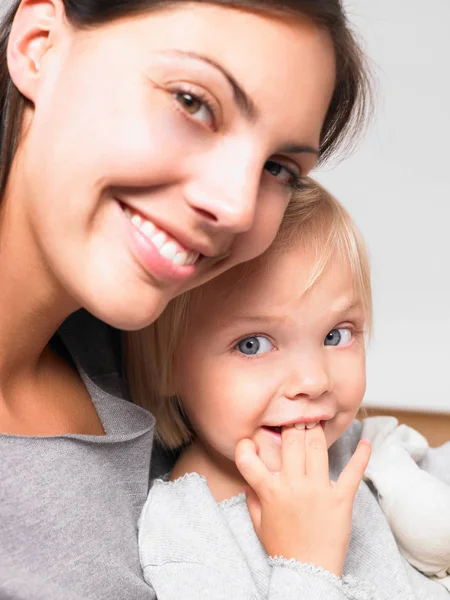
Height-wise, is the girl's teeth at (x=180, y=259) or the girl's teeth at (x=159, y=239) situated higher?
the girl's teeth at (x=159, y=239)

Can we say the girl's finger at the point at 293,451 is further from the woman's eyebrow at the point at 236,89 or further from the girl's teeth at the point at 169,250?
the woman's eyebrow at the point at 236,89

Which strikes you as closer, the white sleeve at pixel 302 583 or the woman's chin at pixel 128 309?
the woman's chin at pixel 128 309

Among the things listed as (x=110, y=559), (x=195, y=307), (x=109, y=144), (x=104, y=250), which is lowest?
(x=110, y=559)

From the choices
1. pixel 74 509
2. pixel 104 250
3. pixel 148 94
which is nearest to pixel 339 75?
pixel 148 94

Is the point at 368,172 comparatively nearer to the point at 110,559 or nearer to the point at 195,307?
the point at 195,307

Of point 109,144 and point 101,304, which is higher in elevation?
point 109,144

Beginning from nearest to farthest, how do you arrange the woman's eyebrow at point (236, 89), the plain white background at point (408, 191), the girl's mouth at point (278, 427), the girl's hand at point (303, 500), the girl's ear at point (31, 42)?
the woman's eyebrow at point (236, 89)
the girl's ear at point (31, 42)
the girl's hand at point (303, 500)
the girl's mouth at point (278, 427)
the plain white background at point (408, 191)

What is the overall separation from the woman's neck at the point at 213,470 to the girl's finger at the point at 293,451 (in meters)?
0.15

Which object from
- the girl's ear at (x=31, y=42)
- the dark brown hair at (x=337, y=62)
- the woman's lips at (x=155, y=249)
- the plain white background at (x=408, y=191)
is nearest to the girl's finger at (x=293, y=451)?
the woman's lips at (x=155, y=249)

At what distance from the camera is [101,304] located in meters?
0.99

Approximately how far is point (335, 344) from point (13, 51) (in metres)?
0.65

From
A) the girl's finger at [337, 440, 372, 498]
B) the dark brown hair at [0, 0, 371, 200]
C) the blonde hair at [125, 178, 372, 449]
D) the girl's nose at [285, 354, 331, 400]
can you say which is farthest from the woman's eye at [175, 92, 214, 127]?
the girl's finger at [337, 440, 372, 498]

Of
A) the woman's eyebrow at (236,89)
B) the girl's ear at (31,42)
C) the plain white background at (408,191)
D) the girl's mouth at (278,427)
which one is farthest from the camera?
the plain white background at (408,191)

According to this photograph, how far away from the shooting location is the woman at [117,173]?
94 centimetres
